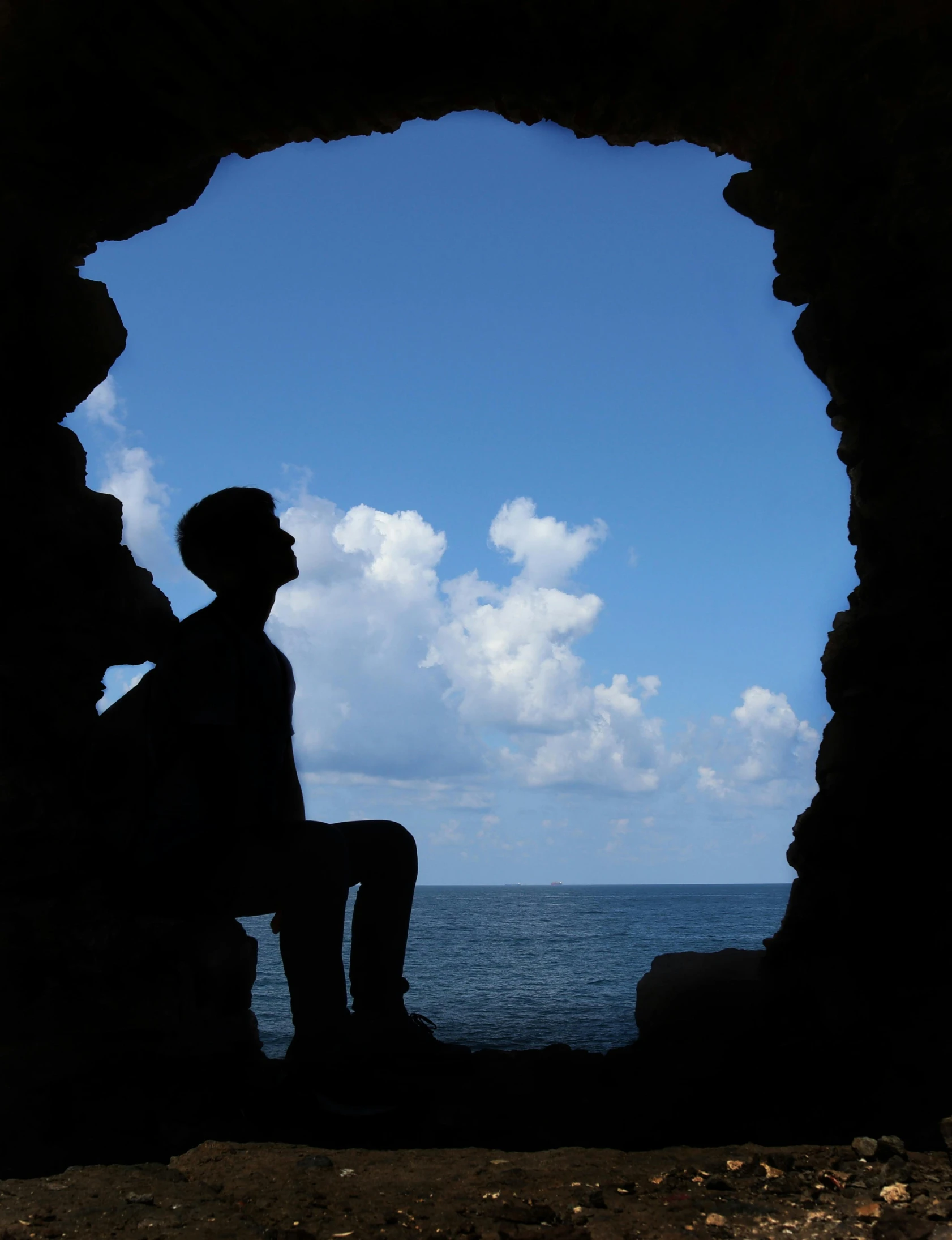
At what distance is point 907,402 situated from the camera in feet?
11.8

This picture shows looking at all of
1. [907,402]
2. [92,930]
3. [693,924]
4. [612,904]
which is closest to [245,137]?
[907,402]

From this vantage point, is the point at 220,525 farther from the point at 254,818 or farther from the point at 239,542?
the point at 254,818

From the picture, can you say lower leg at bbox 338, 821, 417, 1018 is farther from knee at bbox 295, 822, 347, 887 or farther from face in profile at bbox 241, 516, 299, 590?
face in profile at bbox 241, 516, 299, 590

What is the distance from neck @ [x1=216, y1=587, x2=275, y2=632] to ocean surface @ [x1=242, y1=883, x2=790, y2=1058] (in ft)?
8.22

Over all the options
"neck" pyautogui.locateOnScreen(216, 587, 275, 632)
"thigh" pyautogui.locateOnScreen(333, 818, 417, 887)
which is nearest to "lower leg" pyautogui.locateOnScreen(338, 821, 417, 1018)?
"thigh" pyautogui.locateOnScreen(333, 818, 417, 887)

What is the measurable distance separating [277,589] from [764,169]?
3.06m

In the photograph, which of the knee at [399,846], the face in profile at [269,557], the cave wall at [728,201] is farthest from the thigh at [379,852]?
the face in profile at [269,557]

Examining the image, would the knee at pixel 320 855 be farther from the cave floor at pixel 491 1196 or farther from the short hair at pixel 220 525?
the short hair at pixel 220 525

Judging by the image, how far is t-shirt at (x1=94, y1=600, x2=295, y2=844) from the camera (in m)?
2.97

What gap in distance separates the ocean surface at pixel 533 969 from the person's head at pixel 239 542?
2.65 meters

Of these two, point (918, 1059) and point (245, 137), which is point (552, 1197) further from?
point (245, 137)

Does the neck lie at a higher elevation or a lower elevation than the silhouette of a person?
higher

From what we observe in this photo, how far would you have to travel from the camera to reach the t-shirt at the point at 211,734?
2969 mm

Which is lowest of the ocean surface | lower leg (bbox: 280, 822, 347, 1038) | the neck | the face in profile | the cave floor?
the ocean surface
